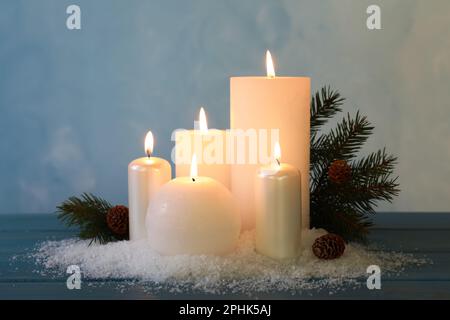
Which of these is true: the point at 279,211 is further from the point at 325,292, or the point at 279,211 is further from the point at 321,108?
the point at 321,108

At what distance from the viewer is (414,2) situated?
173 cm

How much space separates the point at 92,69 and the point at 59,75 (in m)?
0.09

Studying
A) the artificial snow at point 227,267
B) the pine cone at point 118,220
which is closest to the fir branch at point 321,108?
the artificial snow at point 227,267

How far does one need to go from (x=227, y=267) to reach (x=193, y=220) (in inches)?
2.9

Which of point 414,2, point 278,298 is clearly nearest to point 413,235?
point 278,298

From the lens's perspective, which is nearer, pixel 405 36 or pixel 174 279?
pixel 174 279

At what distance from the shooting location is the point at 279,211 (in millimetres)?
903

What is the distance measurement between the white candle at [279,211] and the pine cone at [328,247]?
0.03 m

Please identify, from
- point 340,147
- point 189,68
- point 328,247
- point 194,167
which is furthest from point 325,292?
point 189,68

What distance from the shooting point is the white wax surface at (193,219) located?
87 centimetres

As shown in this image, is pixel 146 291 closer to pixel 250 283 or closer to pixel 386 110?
pixel 250 283

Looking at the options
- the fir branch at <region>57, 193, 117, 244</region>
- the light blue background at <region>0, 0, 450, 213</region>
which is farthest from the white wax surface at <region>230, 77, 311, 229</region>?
the light blue background at <region>0, 0, 450, 213</region>

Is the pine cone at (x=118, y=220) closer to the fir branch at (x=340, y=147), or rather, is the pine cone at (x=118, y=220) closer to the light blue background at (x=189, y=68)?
the fir branch at (x=340, y=147)

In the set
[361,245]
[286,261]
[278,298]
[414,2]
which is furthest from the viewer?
[414,2]
